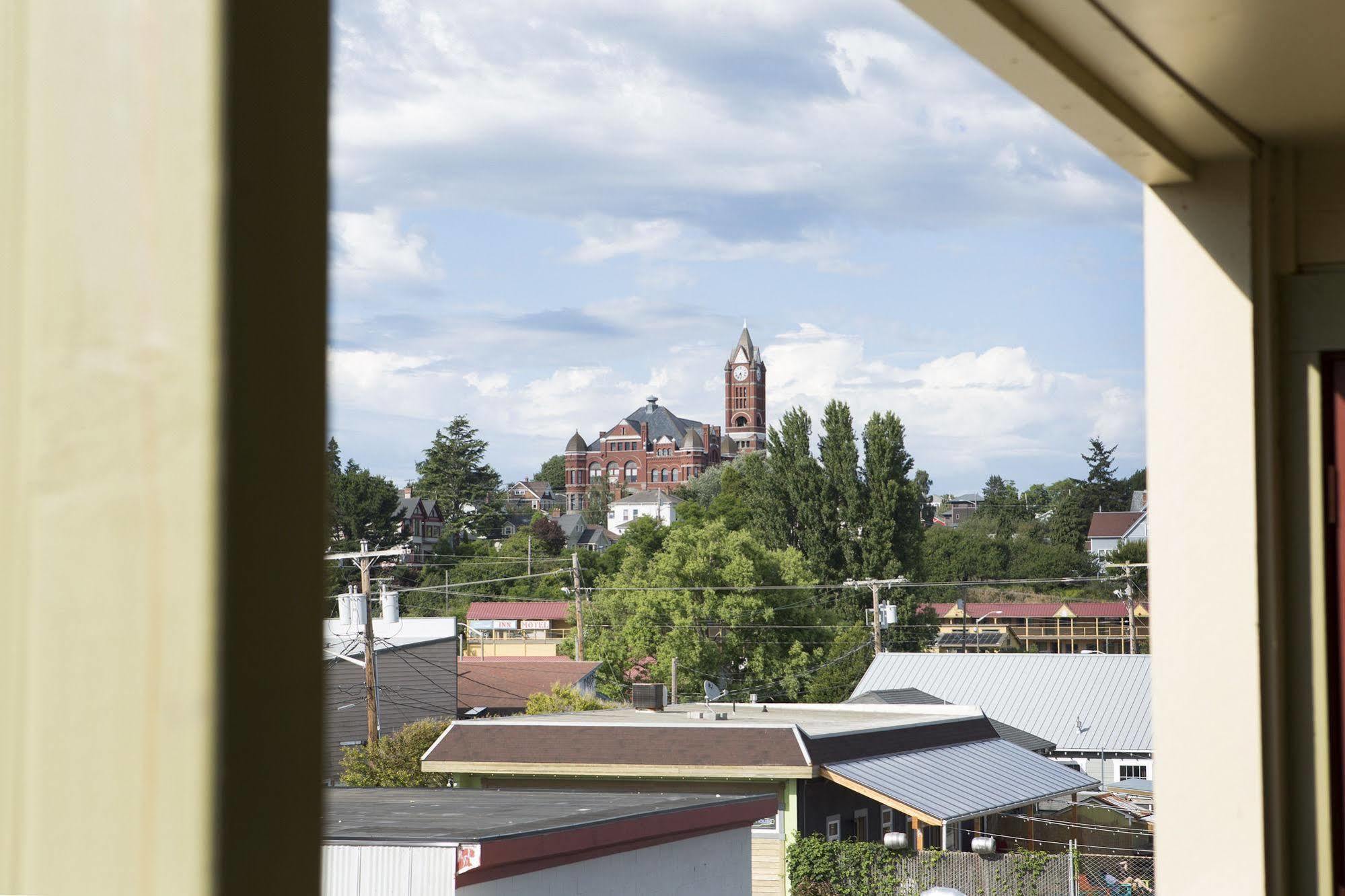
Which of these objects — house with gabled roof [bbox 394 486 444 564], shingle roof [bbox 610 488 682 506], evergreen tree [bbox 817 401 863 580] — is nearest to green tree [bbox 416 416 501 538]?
house with gabled roof [bbox 394 486 444 564]

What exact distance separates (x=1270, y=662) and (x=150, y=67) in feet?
6.80

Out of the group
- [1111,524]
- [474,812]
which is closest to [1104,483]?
[1111,524]

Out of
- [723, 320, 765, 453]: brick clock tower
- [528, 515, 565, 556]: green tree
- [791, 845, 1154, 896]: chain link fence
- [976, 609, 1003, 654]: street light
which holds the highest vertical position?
[723, 320, 765, 453]: brick clock tower

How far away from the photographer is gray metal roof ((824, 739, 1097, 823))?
54.1 ft

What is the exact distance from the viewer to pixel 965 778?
1805 cm

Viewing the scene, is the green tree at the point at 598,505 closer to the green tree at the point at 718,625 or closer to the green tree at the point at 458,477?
the green tree at the point at 458,477

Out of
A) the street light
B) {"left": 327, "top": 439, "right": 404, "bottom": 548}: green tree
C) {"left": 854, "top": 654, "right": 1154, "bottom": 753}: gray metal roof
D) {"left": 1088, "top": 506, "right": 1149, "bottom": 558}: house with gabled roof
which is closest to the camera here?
{"left": 854, "top": 654, "right": 1154, "bottom": 753}: gray metal roof

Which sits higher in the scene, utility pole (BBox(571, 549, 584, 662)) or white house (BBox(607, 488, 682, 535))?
white house (BBox(607, 488, 682, 535))

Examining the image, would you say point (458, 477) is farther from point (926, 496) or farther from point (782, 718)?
point (782, 718)

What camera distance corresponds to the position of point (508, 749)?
56.8 ft

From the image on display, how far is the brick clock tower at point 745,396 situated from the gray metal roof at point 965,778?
82.2m

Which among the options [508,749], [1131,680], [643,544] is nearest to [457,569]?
[643,544]

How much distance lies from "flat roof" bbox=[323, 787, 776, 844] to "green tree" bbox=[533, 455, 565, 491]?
87805 millimetres

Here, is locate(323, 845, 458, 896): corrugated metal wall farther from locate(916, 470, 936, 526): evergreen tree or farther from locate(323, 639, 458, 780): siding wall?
locate(916, 470, 936, 526): evergreen tree
